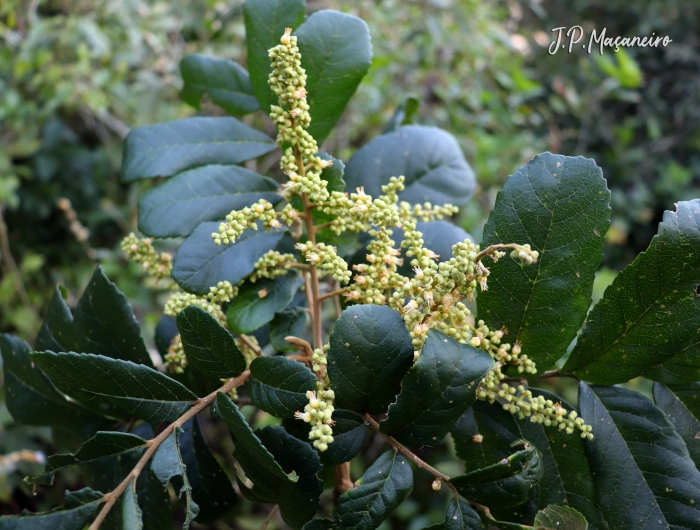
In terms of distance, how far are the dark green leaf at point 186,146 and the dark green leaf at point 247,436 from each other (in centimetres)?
41

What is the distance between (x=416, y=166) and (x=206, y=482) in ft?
2.06

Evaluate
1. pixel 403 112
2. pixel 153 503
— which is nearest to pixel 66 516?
pixel 153 503

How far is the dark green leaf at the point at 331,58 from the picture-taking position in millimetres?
843

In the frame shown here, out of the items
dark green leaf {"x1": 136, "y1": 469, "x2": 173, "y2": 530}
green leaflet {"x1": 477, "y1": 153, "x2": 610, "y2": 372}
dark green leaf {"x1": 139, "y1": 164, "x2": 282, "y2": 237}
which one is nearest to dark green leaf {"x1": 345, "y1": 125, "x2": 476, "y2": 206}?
dark green leaf {"x1": 139, "y1": 164, "x2": 282, "y2": 237}

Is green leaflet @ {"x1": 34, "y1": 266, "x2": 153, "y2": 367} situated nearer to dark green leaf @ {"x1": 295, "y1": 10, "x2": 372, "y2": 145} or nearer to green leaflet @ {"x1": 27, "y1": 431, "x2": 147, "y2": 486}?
green leaflet @ {"x1": 27, "y1": 431, "x2": 147, "y2": 486}

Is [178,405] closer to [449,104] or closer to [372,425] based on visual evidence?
[372,425]

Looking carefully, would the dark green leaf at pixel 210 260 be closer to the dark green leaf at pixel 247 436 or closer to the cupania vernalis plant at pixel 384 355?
the cupania vernalis plant at pixel 384 355

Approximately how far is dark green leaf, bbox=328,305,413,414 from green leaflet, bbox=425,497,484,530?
16 cm

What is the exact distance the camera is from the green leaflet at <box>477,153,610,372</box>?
668 millimetres

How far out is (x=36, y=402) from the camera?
3.01ft

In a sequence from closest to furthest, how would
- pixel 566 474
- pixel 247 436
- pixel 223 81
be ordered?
pixel 247 436 → pixel 566 474 → pixel 223 81

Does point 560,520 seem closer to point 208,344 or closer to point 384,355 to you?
point 384,355

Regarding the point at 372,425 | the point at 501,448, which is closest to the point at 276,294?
the point at 372,425

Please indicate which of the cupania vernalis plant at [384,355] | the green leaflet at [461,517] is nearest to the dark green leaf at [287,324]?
the cupania vernalis plant at [384,355]
